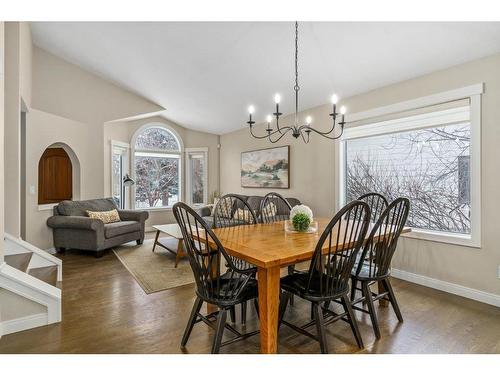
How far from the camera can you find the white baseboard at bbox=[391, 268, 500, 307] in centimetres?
283

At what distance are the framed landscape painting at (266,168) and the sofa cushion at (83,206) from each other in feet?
9.01

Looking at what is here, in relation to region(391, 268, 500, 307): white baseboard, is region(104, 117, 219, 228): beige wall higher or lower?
higher

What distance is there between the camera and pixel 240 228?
271 cm

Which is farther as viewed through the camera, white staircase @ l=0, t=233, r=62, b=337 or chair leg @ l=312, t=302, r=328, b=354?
white staircase @ l=0, t=233, r=62, b=337

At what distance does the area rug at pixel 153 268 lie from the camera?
3.40 metres

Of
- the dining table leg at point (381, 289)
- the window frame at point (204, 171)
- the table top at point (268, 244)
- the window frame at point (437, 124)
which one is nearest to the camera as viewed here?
the table top at point (268, 244)

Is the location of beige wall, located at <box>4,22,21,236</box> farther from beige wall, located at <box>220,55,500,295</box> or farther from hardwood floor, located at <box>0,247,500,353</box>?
beige wall, located at <box>220,55,500,295</box>

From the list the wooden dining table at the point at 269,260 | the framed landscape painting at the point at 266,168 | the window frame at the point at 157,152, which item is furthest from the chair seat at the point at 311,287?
the window frame at the point at 157,152

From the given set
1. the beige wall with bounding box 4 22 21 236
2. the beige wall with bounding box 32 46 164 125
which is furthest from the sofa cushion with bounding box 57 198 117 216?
the beige wall with bounding box 32 46 164 125

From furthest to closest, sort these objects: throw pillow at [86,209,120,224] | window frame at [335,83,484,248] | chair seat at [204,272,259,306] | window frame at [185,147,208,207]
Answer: window frame at [185,147,208,207] < throw pillow at [86,209,120,224] < window frame at [335,83,484,248] < chair seat at [204,272,259,306]

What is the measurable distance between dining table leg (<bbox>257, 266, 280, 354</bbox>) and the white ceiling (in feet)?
7.96

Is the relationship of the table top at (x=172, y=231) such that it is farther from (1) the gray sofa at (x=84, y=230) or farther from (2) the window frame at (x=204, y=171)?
(2) the window frame at (x=204, y=171)

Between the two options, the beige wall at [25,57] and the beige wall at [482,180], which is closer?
the beige wall at [482,180]

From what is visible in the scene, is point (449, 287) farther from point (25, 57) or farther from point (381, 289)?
point (25, 57)
